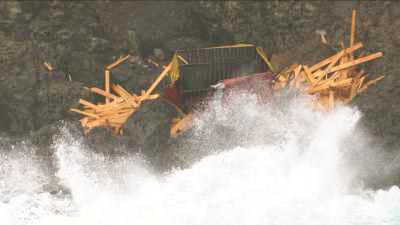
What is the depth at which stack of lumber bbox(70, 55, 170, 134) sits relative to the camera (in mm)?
8125

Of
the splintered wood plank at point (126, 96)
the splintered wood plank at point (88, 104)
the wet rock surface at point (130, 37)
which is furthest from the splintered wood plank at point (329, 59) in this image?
the splintered wood plank at point (88, 104)

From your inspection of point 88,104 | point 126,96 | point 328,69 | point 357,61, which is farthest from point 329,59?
point 88,104

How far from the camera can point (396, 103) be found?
7.47m

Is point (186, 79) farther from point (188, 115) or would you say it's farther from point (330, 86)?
point (330, 86)

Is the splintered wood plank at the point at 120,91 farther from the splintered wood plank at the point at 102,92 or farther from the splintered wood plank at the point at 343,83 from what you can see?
the splintered wood plank at the point at 343,83

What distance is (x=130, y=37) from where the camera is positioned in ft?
30.1

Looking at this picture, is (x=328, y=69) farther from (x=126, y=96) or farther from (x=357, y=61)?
(x=126, y=96)

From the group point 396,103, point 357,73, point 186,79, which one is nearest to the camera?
point 396,103

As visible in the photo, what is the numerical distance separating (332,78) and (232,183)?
1.98 m

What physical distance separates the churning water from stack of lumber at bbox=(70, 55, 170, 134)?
359mm

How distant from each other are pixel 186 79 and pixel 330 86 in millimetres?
1993

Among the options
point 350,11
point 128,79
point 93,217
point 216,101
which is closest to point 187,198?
point 93,217

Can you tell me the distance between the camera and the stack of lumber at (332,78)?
7836mm

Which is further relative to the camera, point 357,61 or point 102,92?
point 102,92
